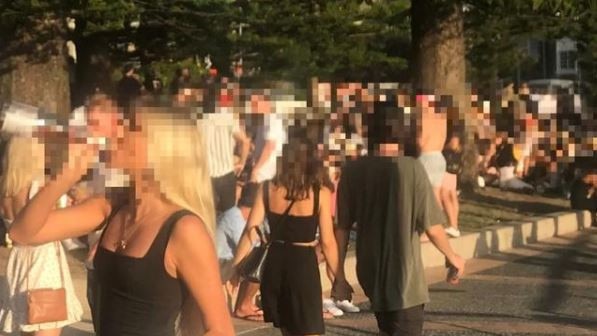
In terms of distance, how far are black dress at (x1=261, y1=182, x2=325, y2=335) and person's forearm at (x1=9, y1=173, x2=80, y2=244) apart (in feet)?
8.91

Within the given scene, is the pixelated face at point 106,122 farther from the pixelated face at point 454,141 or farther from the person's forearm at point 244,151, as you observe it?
the pixelated face at point 454,141

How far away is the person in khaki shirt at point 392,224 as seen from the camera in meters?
5.82

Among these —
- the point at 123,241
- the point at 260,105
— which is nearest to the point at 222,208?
A: the point at 260,105

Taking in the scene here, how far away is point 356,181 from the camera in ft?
19.7

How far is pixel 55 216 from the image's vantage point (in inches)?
149

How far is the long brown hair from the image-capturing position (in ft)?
21.2

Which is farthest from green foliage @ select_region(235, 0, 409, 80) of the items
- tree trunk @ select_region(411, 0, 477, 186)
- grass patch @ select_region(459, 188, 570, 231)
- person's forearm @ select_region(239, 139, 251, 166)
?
person's forearm @ select_region(239, 139, 251, 166)

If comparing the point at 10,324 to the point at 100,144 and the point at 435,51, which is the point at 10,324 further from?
the point at 435,51

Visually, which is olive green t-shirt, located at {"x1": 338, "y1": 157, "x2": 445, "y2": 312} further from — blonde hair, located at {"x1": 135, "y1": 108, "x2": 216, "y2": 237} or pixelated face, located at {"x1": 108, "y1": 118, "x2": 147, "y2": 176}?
pixelated face, located at {"x1": 108, "y1": 118, "x2": 147, "y2": 176}

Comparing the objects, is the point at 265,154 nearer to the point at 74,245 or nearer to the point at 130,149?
the point at 74,245

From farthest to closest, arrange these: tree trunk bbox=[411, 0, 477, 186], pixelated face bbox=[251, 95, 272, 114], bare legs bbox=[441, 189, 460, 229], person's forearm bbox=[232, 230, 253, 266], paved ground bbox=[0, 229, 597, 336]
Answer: tree trunk bbox=[411, 0, 477, 186] < bare legs bbox=[441, 189, 460, 229] < pixelated face bbox=[251, 95, 272, 114] < paved ground bbox=[0, 229, 597, 336] < person's forearm bbox=[232, 230, 253, 266]

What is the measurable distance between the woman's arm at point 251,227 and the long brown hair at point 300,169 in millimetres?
293

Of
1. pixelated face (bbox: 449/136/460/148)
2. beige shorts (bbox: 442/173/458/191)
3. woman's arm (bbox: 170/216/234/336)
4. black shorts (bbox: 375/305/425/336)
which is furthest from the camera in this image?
pixelated face (bbox: 449/136/460/148)

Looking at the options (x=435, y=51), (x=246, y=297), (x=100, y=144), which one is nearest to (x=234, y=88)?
(x=246, y=297)
